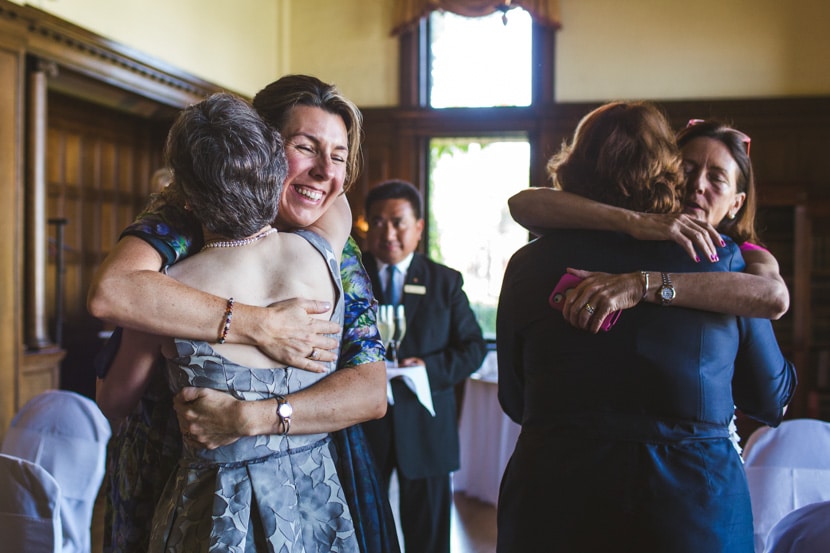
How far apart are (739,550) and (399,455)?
186 centimetres

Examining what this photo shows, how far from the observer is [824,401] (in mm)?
6957

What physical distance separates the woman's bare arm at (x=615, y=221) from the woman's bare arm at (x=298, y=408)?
0.49 metres

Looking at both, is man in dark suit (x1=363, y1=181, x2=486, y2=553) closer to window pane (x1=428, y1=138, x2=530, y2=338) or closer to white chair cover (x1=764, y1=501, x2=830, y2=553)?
white chair cover (x1=764, y1=501, x2=830, y2=553)

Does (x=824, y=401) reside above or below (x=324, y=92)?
below

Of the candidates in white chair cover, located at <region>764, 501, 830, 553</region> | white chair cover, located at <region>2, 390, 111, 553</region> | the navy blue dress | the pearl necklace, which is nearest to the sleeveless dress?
A: the pearl necklace

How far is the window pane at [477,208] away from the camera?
7.95m

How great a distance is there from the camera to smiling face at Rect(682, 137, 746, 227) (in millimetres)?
1919

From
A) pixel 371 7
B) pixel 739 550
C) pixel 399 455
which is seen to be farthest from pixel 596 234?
pixel 371 7

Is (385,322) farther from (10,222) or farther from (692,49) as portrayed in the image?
(692,49)

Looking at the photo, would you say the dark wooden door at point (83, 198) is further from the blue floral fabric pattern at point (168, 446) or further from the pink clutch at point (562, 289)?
the pink clutch at point (562, 289)

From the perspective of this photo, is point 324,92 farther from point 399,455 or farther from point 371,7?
point 371,7

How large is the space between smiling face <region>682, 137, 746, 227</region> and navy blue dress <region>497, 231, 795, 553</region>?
32 centimetres

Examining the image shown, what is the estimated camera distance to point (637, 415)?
1.47 metres

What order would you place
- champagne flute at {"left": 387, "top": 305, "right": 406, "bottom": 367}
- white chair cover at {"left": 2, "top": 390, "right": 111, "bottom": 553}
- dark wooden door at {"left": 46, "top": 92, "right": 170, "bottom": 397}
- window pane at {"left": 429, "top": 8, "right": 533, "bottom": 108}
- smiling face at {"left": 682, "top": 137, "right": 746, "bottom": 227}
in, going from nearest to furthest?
1. smiling face at {"left": 682, "top": 137, "right": 746, "bottom": 227}
2. white chair cover at {"left": 2, "top": 390, "right": 111, "bottom": 553}
3. champagne flute at {"left": 387, "top": 305, "right": 406, "bottom": 367}
4. dark wooden door at {"left": 46, "top": 92, "right": 170, "bottom": 397}
5. window pane at {"left": 429, "top": 8, "right": 533, "bottom": 108}
